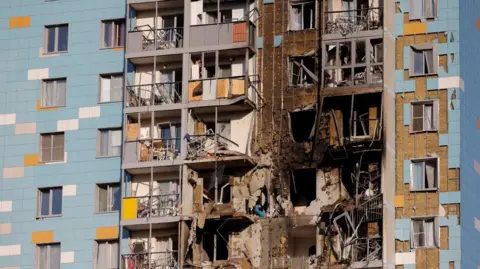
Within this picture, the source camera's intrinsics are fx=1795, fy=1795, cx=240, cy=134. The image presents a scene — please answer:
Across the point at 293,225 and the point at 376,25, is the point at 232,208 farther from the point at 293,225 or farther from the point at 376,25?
the point at 376,25

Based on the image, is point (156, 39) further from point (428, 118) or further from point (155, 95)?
point (428, 118)

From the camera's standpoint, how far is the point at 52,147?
3383 inches

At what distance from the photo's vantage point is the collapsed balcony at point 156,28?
8444 cm

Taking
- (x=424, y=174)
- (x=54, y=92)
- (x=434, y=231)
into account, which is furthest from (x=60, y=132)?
(x=434, y=231)

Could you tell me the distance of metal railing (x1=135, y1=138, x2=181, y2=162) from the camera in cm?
8300

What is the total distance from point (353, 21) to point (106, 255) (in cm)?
1591

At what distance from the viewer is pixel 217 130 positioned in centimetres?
8300

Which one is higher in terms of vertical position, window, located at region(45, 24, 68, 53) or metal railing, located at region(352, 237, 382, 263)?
window, located at region(45, 24, 68, 53)

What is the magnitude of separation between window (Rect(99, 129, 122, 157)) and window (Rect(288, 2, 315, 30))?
9.77 meters

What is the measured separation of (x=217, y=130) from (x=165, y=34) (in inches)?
215

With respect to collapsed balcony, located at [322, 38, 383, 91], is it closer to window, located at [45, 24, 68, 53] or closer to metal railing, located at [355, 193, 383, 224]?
metal railing, located at [355, 193, 383, 224]

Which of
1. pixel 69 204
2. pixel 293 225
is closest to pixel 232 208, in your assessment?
pixel 293 225

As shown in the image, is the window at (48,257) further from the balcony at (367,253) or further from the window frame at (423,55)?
the window frame at (423,55)

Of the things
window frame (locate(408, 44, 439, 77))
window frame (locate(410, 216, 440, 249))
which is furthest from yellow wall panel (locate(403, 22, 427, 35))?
window frame (locate(410, 216, 440, 249))
